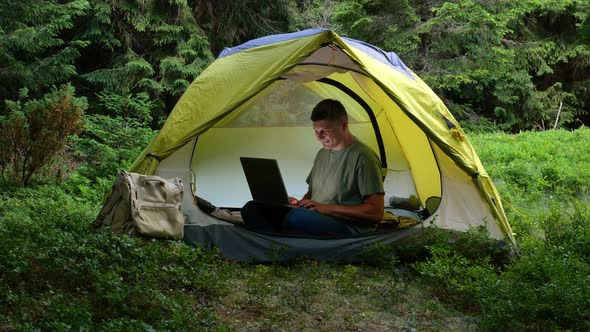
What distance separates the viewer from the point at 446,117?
570 cm

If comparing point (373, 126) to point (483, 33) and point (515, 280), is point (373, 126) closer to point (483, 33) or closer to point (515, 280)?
point (515, 280)

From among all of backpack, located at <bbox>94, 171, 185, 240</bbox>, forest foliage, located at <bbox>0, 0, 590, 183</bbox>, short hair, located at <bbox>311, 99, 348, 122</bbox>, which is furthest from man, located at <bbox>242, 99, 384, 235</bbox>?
forest foliage, located at <bbox>0, 0, 590, 183</bbox>

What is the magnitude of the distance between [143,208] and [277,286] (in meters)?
1.28

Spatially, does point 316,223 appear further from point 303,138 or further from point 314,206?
point 303,138

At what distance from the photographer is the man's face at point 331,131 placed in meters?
5.65

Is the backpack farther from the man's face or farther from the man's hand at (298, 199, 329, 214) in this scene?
the man's face

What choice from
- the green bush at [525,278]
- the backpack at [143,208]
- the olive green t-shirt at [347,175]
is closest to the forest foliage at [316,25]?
the backpack at [143,208]

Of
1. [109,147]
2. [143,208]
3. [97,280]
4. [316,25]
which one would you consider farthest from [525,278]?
[316,25]

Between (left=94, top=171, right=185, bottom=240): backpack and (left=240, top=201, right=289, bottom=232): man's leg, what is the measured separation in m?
0.57

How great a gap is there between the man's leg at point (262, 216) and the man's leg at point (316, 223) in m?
0.17

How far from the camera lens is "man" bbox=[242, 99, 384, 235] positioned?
5410mm

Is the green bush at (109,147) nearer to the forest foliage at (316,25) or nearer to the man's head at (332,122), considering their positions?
the forest foliage at (316,25)

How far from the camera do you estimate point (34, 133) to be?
295 inches

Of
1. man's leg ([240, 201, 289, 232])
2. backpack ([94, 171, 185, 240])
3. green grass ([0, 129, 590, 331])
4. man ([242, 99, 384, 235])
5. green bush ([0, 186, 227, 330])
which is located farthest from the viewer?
man's leg ([240, 201, 289, 232])
